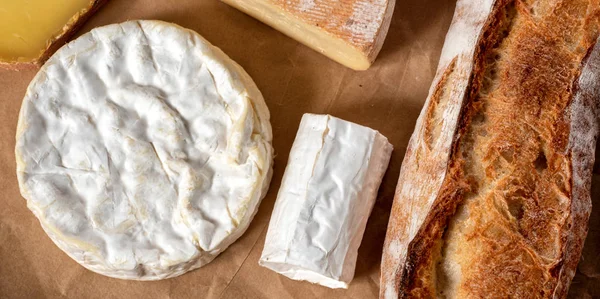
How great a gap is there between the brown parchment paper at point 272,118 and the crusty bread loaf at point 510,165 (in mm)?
463

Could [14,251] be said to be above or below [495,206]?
below

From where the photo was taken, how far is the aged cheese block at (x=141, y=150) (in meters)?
2.49

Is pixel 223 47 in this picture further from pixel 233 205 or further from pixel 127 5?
pixel 233 205

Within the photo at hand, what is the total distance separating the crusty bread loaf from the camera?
218 cm

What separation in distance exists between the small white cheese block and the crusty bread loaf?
24 centimetres

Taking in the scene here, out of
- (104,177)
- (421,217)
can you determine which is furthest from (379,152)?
(104,177)

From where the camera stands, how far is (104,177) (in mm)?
2508

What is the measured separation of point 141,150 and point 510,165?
144 cm

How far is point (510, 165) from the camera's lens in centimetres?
222

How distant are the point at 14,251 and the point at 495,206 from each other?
6.75 feet

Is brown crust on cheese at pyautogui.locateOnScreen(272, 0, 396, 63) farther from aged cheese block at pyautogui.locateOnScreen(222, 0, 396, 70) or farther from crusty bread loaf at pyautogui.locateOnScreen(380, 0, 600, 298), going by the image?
crusty bread loaf at pyautogui.locateOnScreen(380, 0, 600, 298)

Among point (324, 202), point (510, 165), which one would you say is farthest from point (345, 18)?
point (510, 165)

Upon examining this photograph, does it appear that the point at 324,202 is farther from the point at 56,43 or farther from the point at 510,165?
the point at 56,43

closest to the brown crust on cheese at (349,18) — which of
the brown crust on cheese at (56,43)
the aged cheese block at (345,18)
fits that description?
the aged cheese block at (345,18)
